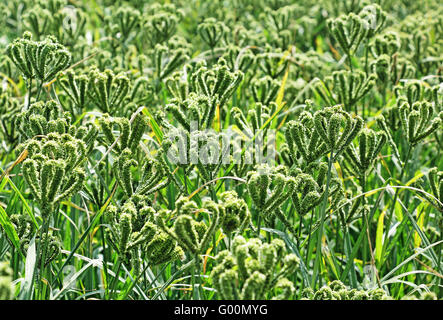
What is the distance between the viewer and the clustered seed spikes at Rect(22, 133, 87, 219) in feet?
4.97

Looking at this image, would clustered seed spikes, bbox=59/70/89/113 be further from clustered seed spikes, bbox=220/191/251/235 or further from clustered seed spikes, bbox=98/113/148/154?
clustered seed spikes, bbox=220/191/251/235

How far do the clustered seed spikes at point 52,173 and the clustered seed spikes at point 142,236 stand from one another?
0.17 metres

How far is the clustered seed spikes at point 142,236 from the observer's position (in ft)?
5.25

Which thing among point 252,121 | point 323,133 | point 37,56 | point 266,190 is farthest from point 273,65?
point 266,190

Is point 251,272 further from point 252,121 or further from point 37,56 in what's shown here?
point 37,56

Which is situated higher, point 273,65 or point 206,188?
point 273,65

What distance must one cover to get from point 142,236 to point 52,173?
0.31 meters

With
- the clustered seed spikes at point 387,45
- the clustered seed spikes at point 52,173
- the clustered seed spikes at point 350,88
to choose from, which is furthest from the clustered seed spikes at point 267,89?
the clustered seed spikes at point 52,173

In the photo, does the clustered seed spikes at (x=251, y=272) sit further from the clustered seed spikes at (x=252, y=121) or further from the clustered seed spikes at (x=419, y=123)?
the clustered seed spikes at (x=419, y=123)

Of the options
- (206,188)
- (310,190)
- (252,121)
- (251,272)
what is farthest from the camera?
(252,121)

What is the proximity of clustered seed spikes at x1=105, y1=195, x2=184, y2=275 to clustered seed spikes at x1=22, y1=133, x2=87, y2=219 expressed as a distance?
0.17 meters

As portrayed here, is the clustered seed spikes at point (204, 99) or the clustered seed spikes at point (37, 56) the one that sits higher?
the clustered seed spikes at point (37, 56)

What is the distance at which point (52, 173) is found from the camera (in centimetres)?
154

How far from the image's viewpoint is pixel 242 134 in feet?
7.83
